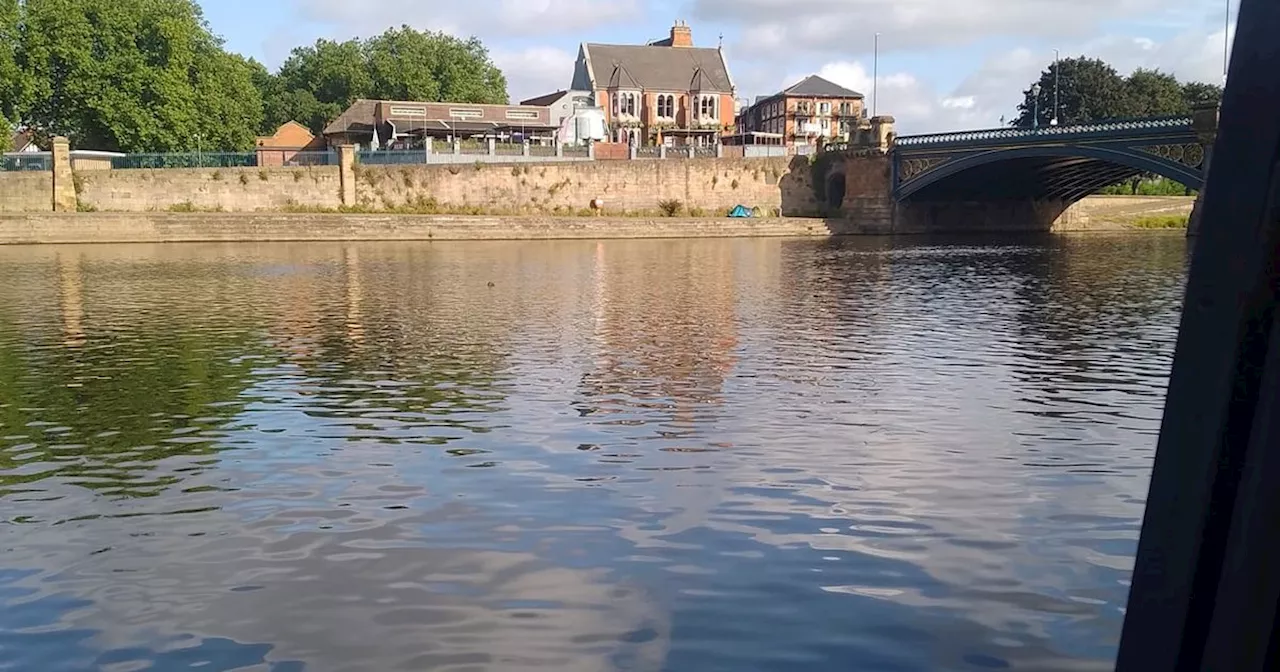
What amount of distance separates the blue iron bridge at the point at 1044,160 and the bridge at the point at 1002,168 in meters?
0.04

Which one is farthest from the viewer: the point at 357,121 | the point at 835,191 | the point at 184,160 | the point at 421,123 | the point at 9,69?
the point at 357,121

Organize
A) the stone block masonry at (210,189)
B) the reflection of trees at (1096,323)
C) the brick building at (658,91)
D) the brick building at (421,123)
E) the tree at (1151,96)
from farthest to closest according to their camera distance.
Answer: the brick building at (658,91), the tree at (1151,96), the brick building at (421,123), the stone block masonry at (210,189), the reflection of trees at (1096,323)

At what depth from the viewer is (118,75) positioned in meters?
59.6

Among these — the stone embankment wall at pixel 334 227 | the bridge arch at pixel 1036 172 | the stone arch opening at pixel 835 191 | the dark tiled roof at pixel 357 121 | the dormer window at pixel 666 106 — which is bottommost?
the stone embankment wall at pixel 334 227

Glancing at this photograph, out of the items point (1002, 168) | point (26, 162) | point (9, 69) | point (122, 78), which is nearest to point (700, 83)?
point (1002, 168)

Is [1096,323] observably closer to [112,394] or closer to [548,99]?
[112,394]

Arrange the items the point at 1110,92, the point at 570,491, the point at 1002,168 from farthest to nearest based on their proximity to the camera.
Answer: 1. the point at 1110,92
2. the point at 1002,168
3. the point at 570,491

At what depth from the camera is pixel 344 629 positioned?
627 centimetres

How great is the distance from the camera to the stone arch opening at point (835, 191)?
6744cm

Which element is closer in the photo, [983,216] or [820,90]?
Result: [983,216]

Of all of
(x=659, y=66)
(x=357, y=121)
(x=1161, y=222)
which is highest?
(x=659, y=66)

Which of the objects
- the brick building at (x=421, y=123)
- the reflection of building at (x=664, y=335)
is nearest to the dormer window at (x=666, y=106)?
the brick building at (x=421, y=123)

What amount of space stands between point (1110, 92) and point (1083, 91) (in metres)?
2.14

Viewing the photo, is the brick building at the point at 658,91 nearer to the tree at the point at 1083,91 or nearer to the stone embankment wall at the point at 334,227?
the tree at the point at 1083,91
